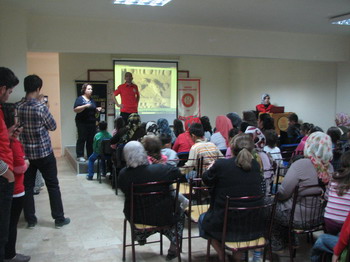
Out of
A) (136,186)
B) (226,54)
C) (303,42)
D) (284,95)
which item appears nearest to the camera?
(136,186)

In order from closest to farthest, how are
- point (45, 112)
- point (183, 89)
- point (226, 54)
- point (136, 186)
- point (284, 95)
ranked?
point (136, 186) → point (45, 112) → point (226, 54) → point (284, 95) → point (183, 89)

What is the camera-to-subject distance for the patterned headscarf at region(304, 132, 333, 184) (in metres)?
2.81

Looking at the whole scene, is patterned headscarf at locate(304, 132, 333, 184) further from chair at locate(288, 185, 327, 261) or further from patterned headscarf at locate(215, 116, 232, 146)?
patterned headscarf at locate(215, 116, 232, 146)

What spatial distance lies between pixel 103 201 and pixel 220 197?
2629 mm

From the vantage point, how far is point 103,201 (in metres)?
4.61

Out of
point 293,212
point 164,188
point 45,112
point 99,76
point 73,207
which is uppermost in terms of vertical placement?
point 99,76

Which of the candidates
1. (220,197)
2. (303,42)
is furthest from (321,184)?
(303,42)

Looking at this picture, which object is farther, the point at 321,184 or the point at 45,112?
the point at 45,112

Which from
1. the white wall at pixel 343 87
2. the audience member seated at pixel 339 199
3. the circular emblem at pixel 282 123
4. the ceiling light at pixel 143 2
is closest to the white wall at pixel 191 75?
the circular emblem at pixel 282 123

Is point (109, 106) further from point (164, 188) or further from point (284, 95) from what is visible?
point (164, 188)

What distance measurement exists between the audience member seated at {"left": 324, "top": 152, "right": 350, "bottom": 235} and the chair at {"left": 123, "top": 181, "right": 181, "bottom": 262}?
3.51ft

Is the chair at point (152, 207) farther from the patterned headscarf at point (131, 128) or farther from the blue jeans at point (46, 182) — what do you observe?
the patterned headscarf at point (131, 128)

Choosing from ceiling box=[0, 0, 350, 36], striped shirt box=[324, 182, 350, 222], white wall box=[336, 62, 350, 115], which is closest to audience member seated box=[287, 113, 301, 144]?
ceiling box=[0, 0, 350, 36]

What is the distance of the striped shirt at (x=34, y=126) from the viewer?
3.23m
